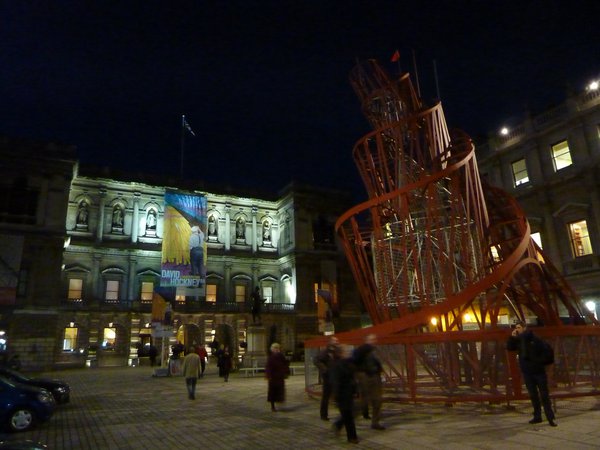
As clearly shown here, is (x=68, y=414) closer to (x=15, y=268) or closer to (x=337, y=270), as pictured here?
(x=15, y=268)

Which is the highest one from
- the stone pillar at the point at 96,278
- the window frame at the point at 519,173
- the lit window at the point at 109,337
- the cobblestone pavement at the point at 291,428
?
the window frame at the point at 519,173

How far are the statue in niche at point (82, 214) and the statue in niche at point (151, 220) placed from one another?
537 centimetres

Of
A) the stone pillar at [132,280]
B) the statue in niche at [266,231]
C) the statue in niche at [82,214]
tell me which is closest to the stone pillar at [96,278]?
the stone pillar at [132,280]

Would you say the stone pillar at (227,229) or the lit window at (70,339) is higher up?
the stone pillar at (227,229)

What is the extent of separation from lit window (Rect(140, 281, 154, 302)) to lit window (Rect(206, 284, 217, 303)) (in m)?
5.55

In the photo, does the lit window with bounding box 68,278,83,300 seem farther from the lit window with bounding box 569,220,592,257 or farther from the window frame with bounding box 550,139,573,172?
the window frame with bounding box 550,139,573,172

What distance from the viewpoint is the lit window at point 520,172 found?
2842 centimetres

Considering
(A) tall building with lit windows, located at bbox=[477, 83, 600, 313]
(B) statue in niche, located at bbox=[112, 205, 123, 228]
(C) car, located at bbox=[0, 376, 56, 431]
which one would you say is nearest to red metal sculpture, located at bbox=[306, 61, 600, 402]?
(C) car, located at bbox=[0, 376, 56, 431]

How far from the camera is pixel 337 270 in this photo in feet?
159

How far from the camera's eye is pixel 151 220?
144ft

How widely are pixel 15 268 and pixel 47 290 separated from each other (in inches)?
118

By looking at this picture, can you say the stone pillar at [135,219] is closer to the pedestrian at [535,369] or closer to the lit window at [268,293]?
the lit window at [268,293]

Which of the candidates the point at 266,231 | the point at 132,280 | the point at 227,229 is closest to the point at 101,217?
the point at 132,280

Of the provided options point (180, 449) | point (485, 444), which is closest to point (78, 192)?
point (180, 449)
